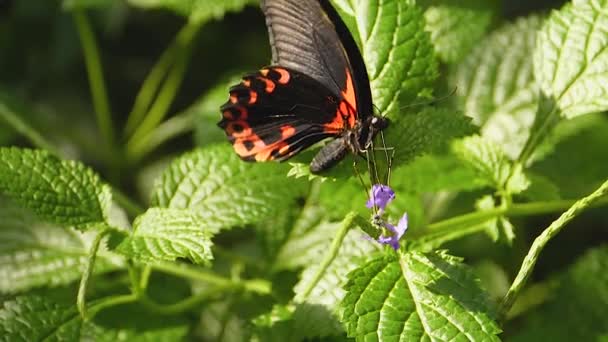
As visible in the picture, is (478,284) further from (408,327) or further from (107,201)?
(107,201)

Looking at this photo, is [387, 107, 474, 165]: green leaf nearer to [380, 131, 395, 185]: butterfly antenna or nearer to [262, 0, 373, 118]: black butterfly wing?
[380, 131, 395, 185]: butterfly antenna

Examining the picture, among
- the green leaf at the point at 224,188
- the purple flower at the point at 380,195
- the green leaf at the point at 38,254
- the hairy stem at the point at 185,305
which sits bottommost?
the hairy stem at the point at 185,305

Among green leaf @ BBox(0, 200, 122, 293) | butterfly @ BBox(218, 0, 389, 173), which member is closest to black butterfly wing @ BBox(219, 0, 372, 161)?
butterfly @ BBox(218, 0, 389, 173)

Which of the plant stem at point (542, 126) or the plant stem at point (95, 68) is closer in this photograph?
the plant stem at point (542, 126)

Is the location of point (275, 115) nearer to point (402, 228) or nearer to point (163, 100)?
point (402, 228)

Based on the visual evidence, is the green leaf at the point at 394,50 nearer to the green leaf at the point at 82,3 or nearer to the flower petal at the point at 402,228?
the flower petal at the point at 402,228

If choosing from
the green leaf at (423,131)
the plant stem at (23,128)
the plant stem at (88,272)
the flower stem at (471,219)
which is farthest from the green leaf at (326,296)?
the plant stem at (23,128)

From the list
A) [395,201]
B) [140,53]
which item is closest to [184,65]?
[140,53]
